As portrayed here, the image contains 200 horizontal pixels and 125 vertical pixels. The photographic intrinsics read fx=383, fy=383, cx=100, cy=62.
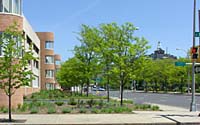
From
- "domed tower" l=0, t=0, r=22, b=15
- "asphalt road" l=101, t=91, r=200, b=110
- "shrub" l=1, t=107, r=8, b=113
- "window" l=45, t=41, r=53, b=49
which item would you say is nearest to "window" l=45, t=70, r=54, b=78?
"window" l=45, t=41, r=53, b=49

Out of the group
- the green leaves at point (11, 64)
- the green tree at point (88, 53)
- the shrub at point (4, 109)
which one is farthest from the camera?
the green tree at point (88, 53)

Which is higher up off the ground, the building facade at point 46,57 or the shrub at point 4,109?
the building facade at point 46,57

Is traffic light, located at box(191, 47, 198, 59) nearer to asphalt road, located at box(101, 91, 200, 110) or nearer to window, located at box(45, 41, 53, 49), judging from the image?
asphalt road, located at box(101, 91, 200, 110)

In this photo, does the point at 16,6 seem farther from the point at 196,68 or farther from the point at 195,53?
the point at 196,68

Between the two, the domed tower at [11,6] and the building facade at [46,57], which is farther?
the building facade at [46,57]

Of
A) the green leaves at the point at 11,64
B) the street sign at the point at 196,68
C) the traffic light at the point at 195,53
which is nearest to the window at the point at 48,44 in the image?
the street sign at the point at 196,68

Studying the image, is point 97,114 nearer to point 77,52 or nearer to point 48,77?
point 77,52

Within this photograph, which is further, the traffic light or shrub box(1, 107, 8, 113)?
the traffic light

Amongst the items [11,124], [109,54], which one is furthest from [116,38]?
[11,124]

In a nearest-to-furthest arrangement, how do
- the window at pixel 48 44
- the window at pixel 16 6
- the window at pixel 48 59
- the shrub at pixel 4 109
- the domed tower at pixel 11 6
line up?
the shrub at pixel 4 109 → the domed tower at pixel 11 6 → the window at pixel 16 6 → the window at pixel 48 59 → the window at pixel 48 44

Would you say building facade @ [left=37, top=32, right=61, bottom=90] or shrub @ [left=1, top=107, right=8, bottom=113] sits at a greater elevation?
building facade @ [left=37, top=32, right=61, bottom=90]

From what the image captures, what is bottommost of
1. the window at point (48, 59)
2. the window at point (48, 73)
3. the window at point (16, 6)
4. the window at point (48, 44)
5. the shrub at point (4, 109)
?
the shrub at point (4, 109)

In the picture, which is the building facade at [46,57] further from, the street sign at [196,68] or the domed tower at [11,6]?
the street sign at [196,68]

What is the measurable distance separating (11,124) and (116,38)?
35.6 feet
